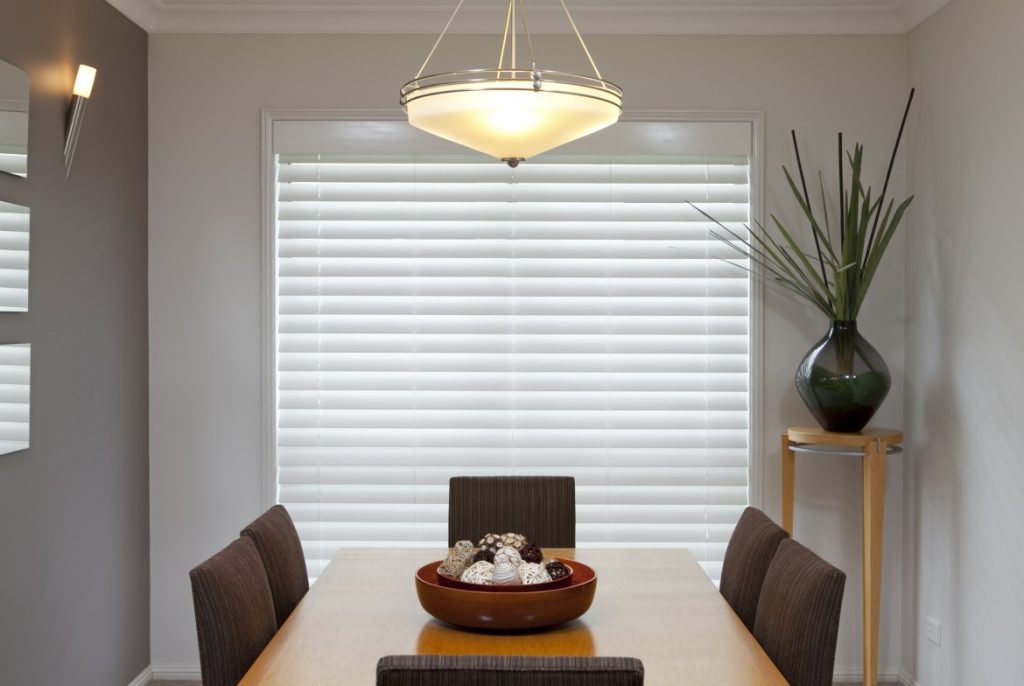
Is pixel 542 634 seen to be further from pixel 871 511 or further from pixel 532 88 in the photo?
pixel 871 511

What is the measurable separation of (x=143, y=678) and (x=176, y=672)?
122mm

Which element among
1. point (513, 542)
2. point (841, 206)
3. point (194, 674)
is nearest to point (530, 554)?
point (513, 542)

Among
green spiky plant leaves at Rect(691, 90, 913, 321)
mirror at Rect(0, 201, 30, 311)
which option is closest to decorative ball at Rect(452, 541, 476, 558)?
mirror at Rect(0, 201, 30, 311)

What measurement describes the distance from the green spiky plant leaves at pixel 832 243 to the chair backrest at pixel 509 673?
7.42 ft

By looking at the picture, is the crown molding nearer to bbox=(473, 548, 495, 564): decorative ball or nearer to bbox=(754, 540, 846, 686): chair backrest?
bbox=(754, 540, 846, 686): chair backrest

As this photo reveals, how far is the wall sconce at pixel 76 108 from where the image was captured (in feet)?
9.87

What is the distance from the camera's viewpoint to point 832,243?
371 cm

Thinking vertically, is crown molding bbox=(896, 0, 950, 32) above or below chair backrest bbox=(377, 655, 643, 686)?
above

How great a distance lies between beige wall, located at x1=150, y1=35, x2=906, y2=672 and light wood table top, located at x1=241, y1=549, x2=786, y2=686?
1394 mm

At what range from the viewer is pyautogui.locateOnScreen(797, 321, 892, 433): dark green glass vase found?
320 centimetres

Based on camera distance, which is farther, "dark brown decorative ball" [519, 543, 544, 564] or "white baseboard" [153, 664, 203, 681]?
"white baseboard" [153, 664, 203, 681]

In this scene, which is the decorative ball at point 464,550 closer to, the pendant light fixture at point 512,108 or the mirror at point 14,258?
the pendant light fixture at point 512,108

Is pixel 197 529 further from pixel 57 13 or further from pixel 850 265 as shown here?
pixel 850 265

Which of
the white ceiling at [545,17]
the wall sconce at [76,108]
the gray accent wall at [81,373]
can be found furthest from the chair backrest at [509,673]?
the white ceiling at [545,17]
